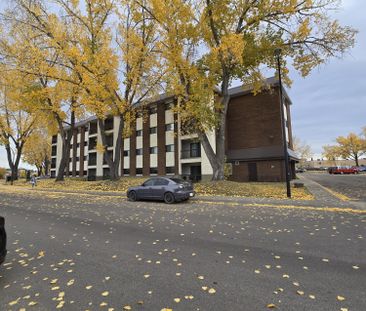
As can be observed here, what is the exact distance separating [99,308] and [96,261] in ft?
5.51

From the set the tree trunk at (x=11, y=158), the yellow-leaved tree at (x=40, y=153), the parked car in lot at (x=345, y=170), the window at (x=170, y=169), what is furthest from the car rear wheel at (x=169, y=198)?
the yellow-leaved tree at (x=40, y=153)

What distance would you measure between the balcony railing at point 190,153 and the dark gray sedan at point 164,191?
15.9 metres

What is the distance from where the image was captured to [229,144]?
29688 millimetres

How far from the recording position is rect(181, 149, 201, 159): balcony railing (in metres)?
29.1

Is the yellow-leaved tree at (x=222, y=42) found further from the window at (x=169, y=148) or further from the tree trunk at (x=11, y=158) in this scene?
the tree trunk at (x=11, y=158)

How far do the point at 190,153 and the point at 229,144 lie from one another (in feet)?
17.5

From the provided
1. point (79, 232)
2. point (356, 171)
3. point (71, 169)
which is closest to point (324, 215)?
point (79, 232)

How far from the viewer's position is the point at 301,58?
56.9 feet

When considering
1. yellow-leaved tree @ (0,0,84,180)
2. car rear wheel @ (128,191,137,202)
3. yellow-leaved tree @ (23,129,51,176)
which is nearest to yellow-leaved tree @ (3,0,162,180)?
yellow-leaved tree @ (0,0,84,180)

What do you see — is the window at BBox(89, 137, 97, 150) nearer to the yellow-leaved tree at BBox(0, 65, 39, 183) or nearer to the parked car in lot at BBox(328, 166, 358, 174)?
the yellow-leaved tree at BBox(0, 65, 39, 183)

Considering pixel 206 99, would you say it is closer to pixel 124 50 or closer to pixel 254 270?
pixel 124 50

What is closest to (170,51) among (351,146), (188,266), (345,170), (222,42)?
(222,42)

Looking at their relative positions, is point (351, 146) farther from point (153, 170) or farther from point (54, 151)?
point (54, 151)

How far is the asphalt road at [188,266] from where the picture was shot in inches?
118
